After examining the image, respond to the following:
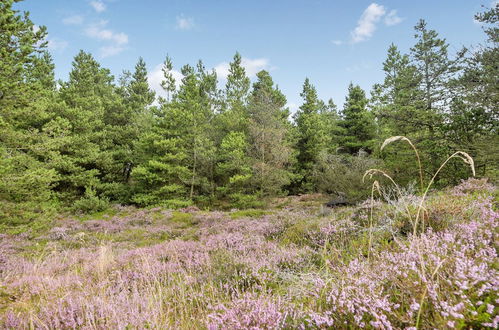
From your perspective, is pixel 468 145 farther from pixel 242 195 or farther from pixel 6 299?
pixel 6 299

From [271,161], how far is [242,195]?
13.7ft

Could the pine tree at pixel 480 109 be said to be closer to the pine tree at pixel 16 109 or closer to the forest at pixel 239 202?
the forest at pixel 239 202

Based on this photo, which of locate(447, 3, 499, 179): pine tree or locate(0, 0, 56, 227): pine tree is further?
locate(447, 3, 499, 179): pine tree

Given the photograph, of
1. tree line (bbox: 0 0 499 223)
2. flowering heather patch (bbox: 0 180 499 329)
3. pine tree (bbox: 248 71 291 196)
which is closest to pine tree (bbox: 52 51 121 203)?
tree line (bbox: 0 0 499 223)

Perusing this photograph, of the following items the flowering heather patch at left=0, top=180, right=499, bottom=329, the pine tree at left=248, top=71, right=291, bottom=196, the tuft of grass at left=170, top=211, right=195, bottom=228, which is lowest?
the tuft of grass at left=170, top=211, right=195, bottom=228

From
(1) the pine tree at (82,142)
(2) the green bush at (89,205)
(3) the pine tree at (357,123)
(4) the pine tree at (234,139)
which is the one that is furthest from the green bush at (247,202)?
(3) the pine tree at (357,123)

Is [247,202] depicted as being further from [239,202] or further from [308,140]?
[308,140]

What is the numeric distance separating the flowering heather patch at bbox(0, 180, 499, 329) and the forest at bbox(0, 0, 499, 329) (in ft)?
0.09

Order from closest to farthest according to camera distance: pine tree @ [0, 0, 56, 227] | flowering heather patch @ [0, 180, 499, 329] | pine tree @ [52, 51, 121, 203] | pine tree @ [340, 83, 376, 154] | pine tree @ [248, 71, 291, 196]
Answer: flowering heather patch @ [0, 180, 499, 329] → pine tree @ [0, 0, 56, 227] → pine tree @ [52, 51, 121, 203] → pine tree @ [248, 71, 291, 196] → pine tree @ [340, 83, 376, 154]

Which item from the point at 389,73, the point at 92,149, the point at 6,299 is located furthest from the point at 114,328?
the point at 389,73

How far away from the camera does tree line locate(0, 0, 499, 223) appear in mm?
11055

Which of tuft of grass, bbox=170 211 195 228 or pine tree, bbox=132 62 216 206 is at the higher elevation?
pine tree, bbox=132 62 216 206

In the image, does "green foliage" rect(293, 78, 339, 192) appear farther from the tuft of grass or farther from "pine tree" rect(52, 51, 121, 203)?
"pine tree" rect(52, 51, 121, 203)

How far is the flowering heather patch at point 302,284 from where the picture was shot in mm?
1474
